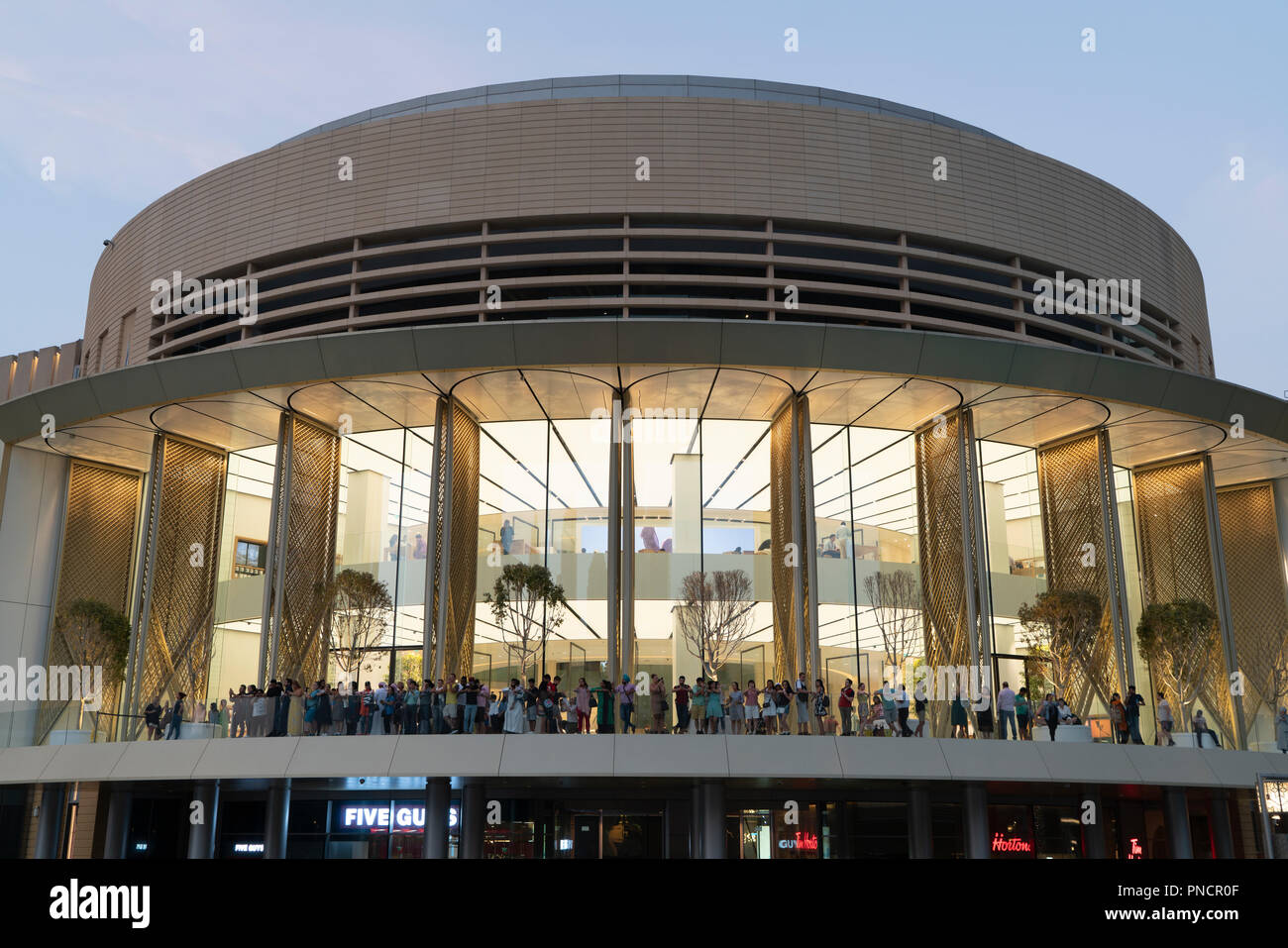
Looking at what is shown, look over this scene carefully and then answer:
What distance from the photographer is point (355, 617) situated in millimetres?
24609

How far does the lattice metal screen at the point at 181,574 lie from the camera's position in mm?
24734

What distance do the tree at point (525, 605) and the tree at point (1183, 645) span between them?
43.6 feet

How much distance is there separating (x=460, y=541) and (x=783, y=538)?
6949 mm

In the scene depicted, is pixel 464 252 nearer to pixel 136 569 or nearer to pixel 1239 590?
pixel 136 569

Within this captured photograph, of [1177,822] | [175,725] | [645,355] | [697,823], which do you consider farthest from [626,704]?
[1177,822]

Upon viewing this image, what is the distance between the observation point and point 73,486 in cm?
2761

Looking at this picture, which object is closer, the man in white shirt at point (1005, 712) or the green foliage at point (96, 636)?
the man in white shirt at point (1005, 712)

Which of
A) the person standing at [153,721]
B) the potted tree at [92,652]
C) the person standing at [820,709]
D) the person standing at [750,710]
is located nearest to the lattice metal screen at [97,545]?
the potted tree at [92,652]

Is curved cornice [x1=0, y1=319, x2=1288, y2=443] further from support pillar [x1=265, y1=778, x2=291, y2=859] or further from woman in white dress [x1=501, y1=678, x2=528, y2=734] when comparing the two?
support pillar [x1=265, y1=778, x2=291, y2=859]

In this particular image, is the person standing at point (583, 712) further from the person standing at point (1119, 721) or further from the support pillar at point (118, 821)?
the support pillar at point (118, 821)

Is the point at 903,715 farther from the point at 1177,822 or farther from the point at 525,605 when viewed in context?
the point at 525,605
